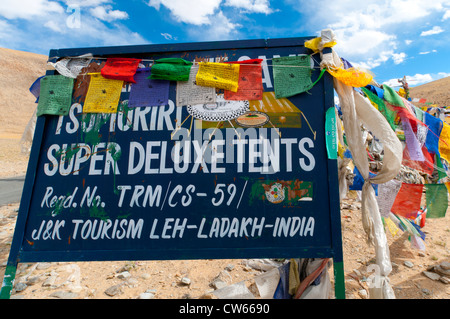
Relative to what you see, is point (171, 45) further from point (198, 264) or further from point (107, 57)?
point (198, 264)

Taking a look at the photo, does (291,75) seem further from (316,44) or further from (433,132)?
(433,132)

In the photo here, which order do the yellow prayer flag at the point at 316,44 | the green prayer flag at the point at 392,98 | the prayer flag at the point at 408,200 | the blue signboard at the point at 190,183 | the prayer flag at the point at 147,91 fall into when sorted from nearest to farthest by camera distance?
1. the blue signboard at the point at 190,183
2. the yellow prayer flag at the point at 316,44
3. the prayer flag at the point at 147,91
4. the green prayer flag at the point at 392,98
5. the prayer flag at the point at 408,200

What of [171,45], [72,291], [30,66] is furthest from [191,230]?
[30,66]

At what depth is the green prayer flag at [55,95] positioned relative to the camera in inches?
86.4

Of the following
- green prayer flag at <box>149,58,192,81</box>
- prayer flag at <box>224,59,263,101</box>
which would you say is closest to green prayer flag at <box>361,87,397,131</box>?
A: prayer flag at <box>224,59,263,101</box>

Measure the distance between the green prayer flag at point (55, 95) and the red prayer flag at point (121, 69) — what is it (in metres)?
0.36

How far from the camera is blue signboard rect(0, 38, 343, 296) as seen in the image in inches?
77.7

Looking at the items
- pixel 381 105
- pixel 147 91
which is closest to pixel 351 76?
pixel 381 105

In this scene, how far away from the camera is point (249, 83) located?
84.7 inches

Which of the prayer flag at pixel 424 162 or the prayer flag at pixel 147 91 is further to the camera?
the prayer flag at pixel 424 162

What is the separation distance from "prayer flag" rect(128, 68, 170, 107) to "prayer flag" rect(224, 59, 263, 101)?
1.82ft

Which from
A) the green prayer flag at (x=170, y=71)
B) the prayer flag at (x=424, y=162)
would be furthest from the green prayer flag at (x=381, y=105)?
the green prayer flag at (x=170, y=71)

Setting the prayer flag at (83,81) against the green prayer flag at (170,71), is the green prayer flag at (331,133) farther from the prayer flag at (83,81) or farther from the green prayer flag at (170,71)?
Answer: the prayer flag at (83,81)

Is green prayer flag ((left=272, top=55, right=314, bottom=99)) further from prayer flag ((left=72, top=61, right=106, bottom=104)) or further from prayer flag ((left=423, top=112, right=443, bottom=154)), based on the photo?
prayer flag ((left=423, top=112, right=443, bottom=154))
